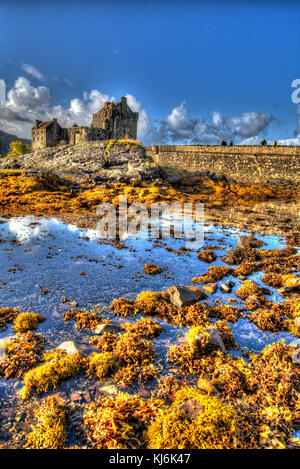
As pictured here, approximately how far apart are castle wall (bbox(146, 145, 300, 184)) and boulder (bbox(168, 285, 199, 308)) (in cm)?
4567

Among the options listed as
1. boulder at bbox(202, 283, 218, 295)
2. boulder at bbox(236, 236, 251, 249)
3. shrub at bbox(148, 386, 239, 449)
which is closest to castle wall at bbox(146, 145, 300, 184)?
boulder at bbox(236, 236, 251, 249)

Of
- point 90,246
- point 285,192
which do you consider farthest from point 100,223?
point 285,192

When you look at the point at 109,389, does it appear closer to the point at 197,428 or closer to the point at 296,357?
the point at 197,428

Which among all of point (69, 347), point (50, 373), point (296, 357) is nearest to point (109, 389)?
point (50, 373)

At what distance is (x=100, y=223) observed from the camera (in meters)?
22.7

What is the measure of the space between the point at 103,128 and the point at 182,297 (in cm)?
7965

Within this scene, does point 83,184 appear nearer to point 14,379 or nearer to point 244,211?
point 244,211

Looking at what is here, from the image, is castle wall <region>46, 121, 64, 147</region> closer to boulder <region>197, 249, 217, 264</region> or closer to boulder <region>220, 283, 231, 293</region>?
boulder <region>197, 249, 217, 264</region>

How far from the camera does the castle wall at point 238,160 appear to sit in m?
45.5

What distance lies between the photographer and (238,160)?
49.9m

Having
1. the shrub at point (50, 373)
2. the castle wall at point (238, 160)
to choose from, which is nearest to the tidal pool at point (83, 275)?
the shrub at point (50, 373)

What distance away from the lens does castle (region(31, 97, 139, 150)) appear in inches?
2965

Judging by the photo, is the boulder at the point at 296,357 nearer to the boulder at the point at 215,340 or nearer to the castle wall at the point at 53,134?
the boulder at the point at 215,340

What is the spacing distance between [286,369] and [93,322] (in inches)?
245
